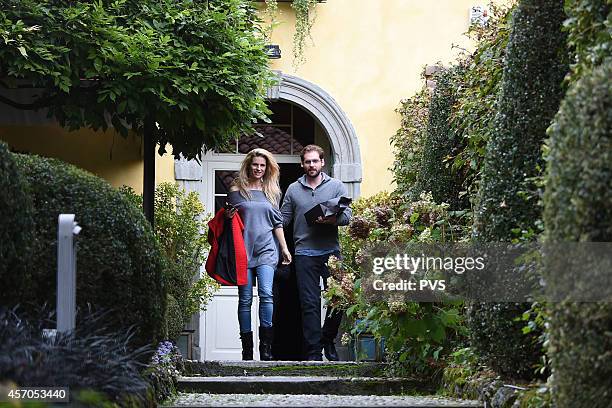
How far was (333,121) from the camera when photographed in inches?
487

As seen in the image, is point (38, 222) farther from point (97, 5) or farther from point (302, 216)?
point (302, 216)

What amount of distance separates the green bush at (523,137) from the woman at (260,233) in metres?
4.08

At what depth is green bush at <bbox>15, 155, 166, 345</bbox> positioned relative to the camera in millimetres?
5102

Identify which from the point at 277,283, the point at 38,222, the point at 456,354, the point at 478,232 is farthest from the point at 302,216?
the point at 38,222

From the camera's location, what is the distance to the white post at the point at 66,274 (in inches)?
174

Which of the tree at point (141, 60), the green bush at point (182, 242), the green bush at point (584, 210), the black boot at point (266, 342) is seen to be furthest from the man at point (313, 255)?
the green bush at point (584, 210)

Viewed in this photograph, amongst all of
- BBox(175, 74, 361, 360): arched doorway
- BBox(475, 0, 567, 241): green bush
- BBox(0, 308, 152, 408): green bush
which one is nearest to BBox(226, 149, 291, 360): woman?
BBox(175, 74, 361, 360): arched doorway

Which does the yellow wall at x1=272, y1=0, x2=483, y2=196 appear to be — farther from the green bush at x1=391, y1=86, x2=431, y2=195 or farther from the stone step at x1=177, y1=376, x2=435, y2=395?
the stone step at x1=177, y1=376, x2=435, y2=395

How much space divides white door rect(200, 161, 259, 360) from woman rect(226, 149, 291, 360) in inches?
110

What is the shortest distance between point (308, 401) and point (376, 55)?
276 inches

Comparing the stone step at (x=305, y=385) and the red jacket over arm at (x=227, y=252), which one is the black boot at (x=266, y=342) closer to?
the red jacket over arm at (x=227, y=252)

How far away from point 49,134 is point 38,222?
704 cm

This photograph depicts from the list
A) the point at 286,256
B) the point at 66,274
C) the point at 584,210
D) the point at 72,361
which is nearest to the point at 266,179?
the point at 286,256

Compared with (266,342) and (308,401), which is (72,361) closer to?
(308,401)
